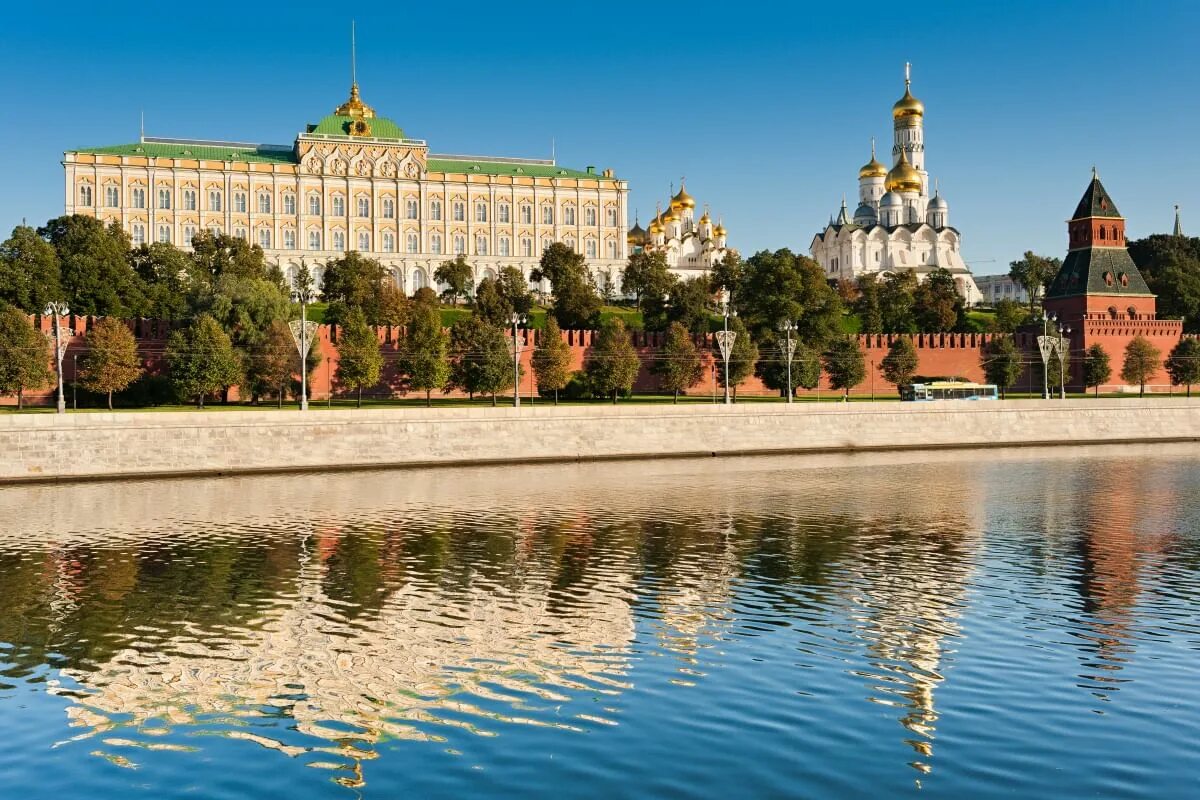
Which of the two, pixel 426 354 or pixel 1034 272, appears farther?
pixel 1034 272

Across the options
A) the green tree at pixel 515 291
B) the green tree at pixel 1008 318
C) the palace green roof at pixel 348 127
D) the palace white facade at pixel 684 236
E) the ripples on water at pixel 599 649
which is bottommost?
the ripples on water at pixel 599 649

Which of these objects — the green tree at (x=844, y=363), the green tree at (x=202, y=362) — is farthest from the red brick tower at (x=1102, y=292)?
the green tree at (x=202, y=362)

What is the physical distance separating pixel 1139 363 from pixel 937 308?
14.4 metres

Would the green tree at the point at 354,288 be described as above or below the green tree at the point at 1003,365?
above

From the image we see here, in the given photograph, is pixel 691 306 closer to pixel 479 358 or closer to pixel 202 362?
pixel 479 358

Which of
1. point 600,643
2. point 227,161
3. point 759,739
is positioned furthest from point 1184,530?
point 227,161

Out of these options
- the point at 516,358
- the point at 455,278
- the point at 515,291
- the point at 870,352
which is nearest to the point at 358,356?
the point at 516,358

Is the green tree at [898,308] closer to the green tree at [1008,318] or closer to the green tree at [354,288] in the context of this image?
the green tree at [1008,318]

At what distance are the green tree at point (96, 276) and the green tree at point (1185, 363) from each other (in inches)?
2098

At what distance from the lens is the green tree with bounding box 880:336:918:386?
223 feet

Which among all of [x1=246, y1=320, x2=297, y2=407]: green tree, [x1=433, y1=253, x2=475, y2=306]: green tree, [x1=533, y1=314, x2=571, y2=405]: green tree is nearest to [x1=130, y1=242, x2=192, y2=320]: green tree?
[x1=246, y1=320, x2=297, y2=407]: green tree

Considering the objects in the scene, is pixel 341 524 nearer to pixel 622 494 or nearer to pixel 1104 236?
pixel 622 494

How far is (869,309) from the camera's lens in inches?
3152

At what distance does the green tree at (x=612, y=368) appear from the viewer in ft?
194
